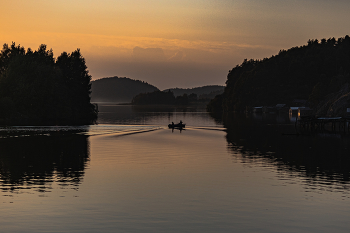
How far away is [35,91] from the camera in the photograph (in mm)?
157250

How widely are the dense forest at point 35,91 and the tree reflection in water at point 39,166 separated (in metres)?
75.8

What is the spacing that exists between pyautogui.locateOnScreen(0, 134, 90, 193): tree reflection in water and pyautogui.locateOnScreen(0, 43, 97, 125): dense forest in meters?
75.8

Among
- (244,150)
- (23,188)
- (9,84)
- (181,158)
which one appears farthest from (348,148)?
(9,84)

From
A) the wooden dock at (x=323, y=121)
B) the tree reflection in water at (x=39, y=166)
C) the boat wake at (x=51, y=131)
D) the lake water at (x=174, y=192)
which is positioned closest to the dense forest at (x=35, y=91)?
the boat wake at (x=51, y=131)

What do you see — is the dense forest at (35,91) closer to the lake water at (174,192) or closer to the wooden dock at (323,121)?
the wooden dock at (323,121)

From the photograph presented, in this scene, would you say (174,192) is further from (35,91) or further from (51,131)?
(35,91)

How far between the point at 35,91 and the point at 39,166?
120809 millimetres

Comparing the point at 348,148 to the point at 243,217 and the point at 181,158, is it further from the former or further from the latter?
the point at 243,217

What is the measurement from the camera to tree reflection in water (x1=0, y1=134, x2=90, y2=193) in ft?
110

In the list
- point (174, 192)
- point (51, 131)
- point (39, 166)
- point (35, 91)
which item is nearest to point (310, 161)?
point (174, 192)

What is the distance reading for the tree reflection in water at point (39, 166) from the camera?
110 ft

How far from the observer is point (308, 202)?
27.2 meters

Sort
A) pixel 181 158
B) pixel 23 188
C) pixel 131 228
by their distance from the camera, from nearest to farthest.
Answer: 1. pixel 131 228
2. pixel 23 188
3. pixel 181 158

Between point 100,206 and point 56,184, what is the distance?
8.40m
